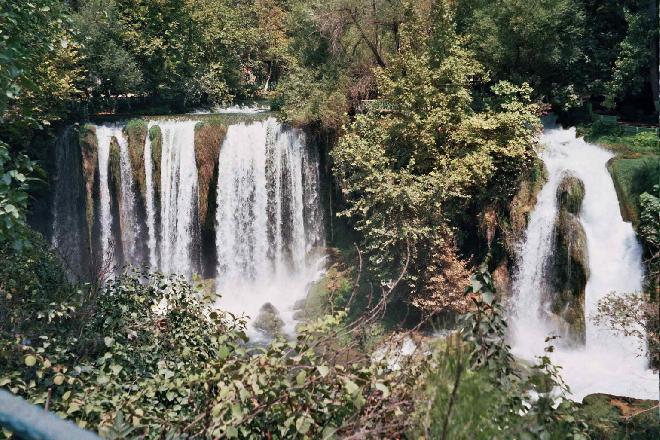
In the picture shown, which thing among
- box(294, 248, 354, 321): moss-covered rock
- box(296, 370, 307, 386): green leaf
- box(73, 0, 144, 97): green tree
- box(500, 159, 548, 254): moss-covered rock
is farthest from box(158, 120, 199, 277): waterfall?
box(296, 370, 307, 386): green leaf

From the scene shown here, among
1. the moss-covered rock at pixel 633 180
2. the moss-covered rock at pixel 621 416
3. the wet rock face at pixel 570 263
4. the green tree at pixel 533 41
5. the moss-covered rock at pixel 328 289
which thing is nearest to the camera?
the moss-covered rock at pixel 621 416

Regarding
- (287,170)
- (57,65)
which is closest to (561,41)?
(287,170)

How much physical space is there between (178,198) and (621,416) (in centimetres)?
1442

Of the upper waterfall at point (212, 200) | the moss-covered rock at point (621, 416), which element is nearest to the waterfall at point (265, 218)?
the upper waterfall at point (212, 200)

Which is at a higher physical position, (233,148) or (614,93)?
(614,93)

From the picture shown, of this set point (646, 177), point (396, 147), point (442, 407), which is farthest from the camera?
point (396, 147)

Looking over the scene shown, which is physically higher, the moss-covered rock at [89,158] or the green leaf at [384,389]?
the moss-covered rock at [89,158]

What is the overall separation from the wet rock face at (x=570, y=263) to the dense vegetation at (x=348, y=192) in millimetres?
1251

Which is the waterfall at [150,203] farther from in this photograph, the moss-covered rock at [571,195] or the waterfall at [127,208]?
the moss-covered rock at [571,195]

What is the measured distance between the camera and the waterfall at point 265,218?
19484mm

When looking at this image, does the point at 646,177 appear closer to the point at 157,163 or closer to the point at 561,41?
the point at 561,41

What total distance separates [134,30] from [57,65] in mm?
5005

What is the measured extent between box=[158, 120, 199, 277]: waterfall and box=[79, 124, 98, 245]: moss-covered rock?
7.60 feet

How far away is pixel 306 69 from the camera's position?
2009 cm
